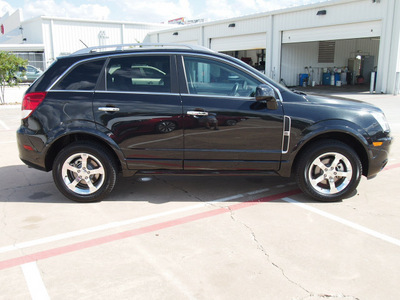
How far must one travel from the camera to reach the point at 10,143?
798cm

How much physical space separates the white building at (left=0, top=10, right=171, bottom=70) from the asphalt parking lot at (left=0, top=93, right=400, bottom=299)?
29367 millimetres

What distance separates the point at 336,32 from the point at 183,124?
740 inches

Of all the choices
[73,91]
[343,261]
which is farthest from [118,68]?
[343,261]

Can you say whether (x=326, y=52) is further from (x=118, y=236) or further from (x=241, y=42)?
(x=118, y=236)

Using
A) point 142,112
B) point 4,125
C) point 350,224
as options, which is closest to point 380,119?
point 350,224

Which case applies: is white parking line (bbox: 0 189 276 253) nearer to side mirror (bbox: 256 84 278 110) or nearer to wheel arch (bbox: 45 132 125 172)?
wheel arch (bbox: 45 132 125 172)

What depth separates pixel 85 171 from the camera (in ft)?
14.7

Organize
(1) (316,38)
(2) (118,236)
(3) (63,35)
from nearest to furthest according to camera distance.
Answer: (2) (118,236) < (1) (316,38) < (3) (63,35)

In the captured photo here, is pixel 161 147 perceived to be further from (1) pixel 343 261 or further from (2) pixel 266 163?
(1) pixel 343 261

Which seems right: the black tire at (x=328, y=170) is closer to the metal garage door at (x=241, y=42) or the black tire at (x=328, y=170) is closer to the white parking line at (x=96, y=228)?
the white parking line at (x=96, y=228)

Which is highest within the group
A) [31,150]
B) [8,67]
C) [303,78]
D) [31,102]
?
[8,67]

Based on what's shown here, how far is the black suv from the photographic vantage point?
14.1 ft

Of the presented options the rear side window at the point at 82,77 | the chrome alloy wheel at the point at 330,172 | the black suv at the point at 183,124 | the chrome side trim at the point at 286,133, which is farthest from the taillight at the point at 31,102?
Result: the chrome alloy wheel at the point at 330,172

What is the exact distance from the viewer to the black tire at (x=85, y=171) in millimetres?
4414
